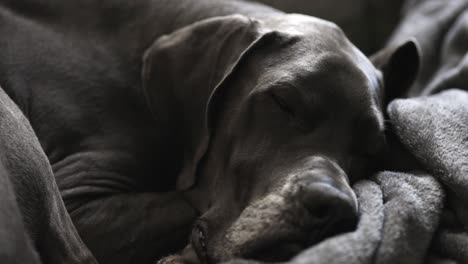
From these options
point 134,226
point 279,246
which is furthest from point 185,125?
point 279,246

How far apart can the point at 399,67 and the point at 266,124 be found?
2.03ft

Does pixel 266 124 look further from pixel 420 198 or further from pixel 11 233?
pixel 11 233

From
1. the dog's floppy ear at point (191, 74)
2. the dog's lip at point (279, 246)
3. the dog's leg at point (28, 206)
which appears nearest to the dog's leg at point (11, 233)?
the dog's leg at point (28, 206)

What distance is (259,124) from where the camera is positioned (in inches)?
57.2

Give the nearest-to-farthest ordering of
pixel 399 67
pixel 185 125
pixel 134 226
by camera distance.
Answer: pixel 134 226 → pixel 185 125 → pixel 399 67

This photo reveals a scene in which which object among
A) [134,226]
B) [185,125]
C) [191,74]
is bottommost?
[134,226]

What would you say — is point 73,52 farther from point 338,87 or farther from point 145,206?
point 338,87

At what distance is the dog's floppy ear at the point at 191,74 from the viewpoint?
5.24 feet

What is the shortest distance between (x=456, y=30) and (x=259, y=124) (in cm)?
94

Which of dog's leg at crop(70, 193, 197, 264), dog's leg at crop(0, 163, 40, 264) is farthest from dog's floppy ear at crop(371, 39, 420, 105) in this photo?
dog's leg at crop(0, 163, 40, 264)

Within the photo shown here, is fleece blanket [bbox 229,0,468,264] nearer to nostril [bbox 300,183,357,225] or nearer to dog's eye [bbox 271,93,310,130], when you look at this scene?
nostril [bbox 300,183,357,225]

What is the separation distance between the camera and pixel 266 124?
1442 millimetres

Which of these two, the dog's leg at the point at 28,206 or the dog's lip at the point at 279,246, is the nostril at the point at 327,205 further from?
the dog's leg at the point at 28,206

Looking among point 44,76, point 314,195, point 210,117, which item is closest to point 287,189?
point 314,195
